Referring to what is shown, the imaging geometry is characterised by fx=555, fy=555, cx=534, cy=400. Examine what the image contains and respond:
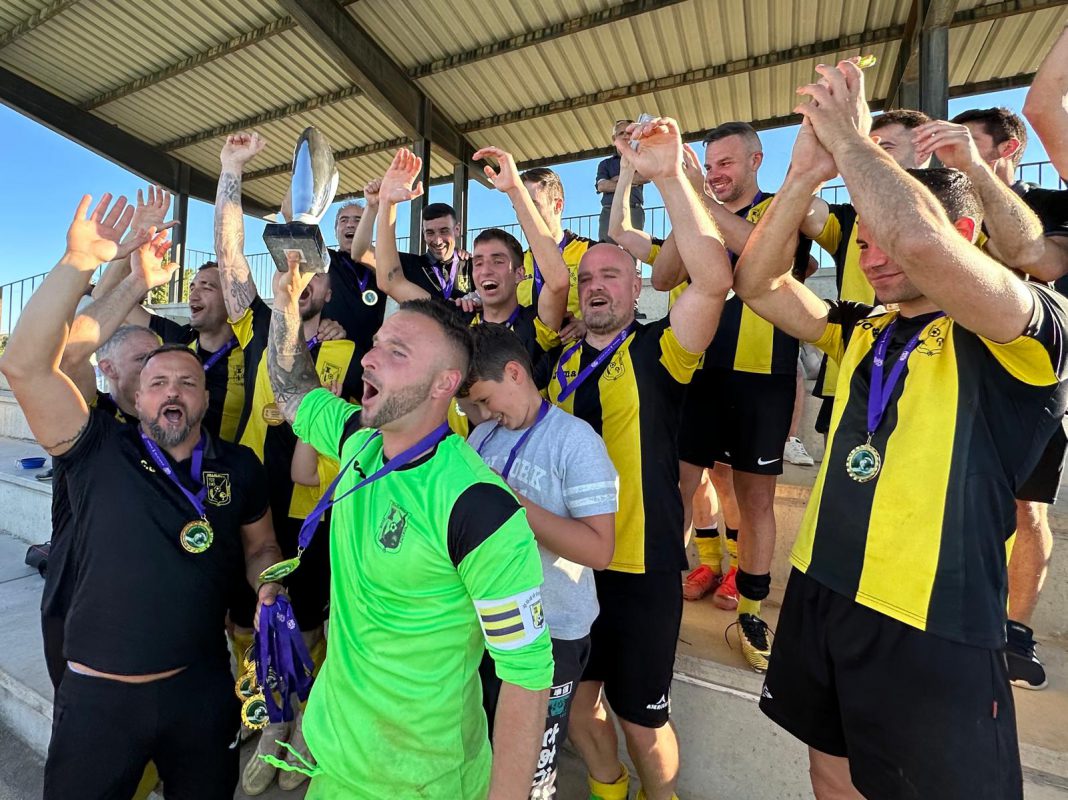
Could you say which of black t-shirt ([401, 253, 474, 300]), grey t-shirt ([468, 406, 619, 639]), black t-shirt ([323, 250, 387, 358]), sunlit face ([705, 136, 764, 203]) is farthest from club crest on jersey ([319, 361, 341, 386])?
sunlit face ([705, 136, 764, 203])

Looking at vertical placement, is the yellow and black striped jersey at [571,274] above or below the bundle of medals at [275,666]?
above

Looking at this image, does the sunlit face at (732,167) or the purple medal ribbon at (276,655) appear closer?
the purple medal ribbon at (276,655)

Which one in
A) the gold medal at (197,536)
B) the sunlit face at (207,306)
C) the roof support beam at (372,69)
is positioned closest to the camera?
the gold medal at (197,536)

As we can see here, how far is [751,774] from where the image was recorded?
2.27 m

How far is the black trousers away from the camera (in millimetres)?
1793

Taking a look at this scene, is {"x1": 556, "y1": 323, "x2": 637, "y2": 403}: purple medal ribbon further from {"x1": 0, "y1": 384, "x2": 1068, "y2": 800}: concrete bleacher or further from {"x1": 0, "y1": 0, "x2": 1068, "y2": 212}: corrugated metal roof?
{"x1": 0, "y1": 0, "x2": 1068, "y2": 212}: corrugated metal roof

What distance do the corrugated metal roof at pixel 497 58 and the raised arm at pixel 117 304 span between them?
7.00 m

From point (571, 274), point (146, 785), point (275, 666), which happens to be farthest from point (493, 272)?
point (146, 785)

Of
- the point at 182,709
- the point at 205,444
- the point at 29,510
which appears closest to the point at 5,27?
the point at 29,510

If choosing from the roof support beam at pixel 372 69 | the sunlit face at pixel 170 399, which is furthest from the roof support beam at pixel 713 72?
the sunlit face at pixel 170 399

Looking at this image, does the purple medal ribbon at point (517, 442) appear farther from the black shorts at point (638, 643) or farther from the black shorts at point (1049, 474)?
the black shorts at point (1049, 474)

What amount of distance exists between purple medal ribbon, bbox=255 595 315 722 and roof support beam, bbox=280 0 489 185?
326 inches

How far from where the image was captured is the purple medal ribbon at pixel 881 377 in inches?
59.8

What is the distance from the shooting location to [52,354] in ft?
5.91
